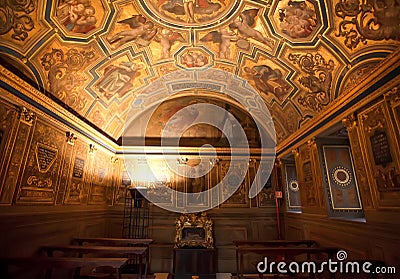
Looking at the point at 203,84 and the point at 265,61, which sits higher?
the point at 203,84

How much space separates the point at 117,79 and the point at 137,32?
94.2 inches

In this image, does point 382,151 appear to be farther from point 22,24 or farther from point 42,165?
point 22,24

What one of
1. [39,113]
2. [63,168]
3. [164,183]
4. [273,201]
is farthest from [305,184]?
[39,113]

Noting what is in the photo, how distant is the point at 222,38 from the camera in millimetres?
7289

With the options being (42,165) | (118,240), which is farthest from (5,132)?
(118,240)

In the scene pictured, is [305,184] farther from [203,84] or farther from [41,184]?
[41,184]

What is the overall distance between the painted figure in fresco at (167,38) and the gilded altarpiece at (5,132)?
466cm

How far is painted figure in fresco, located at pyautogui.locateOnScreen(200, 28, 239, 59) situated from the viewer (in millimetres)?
7012

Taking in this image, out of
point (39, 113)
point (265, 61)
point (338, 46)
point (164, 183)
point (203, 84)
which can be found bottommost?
point (164, 183)

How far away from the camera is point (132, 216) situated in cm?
1016

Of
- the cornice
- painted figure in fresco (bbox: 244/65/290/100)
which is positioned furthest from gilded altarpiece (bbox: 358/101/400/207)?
painted figure in fresco (bbox: 244/65/290/100)

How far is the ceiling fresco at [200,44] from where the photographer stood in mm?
5047

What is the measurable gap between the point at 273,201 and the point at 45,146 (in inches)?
387

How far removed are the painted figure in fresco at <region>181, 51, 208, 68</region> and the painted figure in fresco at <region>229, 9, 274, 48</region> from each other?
1885 mm
